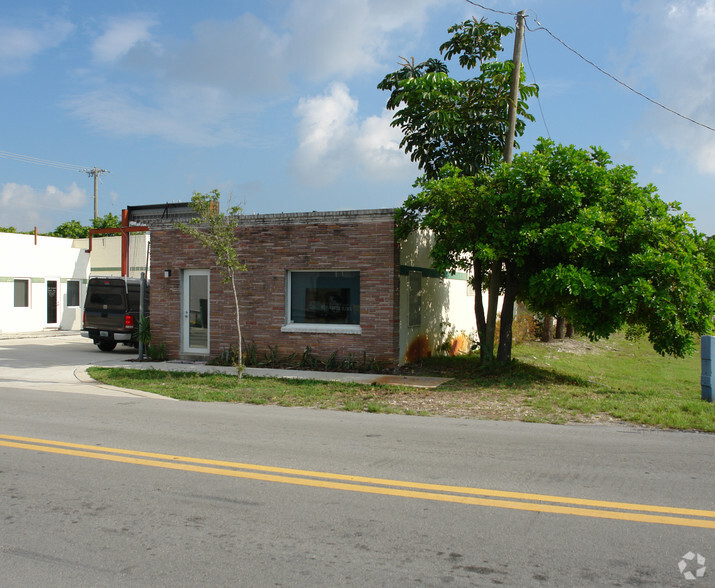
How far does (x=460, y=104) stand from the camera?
14633 millimetres

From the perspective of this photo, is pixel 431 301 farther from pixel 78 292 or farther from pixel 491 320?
pixel 78 292

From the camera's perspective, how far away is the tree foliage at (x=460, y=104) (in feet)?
46.2

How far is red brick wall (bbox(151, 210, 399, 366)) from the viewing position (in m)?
14.3

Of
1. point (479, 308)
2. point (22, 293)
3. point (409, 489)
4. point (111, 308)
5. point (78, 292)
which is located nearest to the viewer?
point (409, 489)

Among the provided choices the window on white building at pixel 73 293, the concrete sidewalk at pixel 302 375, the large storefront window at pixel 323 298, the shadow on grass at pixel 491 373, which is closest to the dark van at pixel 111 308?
the concrete sidewalk at pixel 302 375

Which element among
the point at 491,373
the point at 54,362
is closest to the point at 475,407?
the point at 491,373

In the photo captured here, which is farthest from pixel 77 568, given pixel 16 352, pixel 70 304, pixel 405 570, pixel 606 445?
pixel 70 304

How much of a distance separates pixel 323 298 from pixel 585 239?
6.13 metres

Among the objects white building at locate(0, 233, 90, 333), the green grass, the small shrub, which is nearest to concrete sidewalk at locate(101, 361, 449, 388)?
the green grass

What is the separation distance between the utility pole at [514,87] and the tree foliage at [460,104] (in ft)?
0.68

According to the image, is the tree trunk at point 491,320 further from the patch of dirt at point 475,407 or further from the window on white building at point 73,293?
the window on white building at point 73,293

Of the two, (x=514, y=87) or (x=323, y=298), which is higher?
(x=514, y=87)

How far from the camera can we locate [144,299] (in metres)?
16.9

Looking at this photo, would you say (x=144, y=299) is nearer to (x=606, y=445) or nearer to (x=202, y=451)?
(x=202, y=451)
